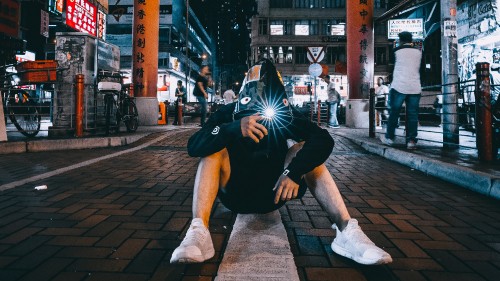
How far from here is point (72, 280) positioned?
1610 millimetres

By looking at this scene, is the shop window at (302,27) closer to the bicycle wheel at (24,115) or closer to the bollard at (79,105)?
the bicycle wheel at (24,115)

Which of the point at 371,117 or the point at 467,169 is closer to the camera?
the point at 467,169

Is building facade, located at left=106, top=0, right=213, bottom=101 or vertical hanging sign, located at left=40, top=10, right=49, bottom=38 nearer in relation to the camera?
vertical hanging sign, located at left=40, top=10, right=49, bottom=38

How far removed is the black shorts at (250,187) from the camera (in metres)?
2.11

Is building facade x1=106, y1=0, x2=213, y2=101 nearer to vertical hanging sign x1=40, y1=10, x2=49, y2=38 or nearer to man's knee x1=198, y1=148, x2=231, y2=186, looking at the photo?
vertical hanging sign x1=40, y1=10, x2=49, y2=38

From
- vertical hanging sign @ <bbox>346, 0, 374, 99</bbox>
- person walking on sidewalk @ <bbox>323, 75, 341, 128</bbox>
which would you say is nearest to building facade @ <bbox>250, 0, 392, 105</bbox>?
vertical hanging sign @ <bbox>346, 0, 374, 99</bbox>

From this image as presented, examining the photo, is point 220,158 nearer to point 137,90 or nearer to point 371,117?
point 371,117

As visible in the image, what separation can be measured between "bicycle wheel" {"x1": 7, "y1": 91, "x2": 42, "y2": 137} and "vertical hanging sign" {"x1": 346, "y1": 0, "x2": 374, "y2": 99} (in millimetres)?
10391

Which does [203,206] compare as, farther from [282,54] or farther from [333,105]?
[282,54]

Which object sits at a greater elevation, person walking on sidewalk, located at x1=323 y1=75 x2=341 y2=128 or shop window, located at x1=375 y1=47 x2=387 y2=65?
shop window, located at x1=375 y1=47 x2=387 y2=65

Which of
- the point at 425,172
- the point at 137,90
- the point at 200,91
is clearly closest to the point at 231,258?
the point at 425,172

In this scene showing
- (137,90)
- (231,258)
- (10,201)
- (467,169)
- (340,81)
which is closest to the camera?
(231,258)

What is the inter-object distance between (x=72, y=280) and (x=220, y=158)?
3.28 ft

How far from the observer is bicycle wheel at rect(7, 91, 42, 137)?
7.38 meters
